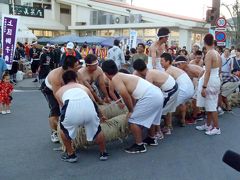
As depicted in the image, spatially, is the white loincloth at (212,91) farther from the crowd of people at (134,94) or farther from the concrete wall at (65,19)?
the concrete wall at (65,19)

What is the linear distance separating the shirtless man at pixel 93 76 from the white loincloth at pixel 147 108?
38.3 inches

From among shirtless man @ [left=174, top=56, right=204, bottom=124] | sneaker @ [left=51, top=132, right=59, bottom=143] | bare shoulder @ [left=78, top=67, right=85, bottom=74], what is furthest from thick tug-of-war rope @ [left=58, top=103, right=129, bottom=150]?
shirtless man @ [left=174, top=56, right=204, bottom=124]

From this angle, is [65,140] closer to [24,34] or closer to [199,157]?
[199,157]

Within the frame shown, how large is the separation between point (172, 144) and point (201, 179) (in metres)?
1.48

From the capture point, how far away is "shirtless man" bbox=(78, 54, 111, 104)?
5.62 meters

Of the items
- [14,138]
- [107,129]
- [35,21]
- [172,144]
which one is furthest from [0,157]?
[35,21]

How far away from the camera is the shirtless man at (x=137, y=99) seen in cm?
493

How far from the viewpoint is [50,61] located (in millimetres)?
13969

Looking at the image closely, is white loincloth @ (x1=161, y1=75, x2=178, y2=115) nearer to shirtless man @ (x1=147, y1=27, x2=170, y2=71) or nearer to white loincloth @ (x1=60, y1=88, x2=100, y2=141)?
shirtless man @ (x1=147, y1=27, x2=170, y2=71)

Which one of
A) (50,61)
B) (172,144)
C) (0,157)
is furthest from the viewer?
(50,61)

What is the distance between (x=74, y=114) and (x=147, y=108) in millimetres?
1192

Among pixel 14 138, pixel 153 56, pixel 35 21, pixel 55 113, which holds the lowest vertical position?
pixel 14 138

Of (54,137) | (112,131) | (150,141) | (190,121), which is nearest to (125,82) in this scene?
(112,131)

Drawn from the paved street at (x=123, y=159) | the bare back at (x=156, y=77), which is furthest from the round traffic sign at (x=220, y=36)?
the bare back at (x=156, y=77)
